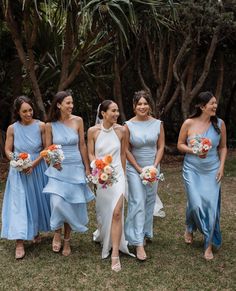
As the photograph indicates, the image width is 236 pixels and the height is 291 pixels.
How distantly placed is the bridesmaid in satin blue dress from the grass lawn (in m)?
0.32

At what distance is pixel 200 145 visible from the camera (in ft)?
16.6

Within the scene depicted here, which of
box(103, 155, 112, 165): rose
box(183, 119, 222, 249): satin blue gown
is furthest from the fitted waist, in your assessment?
box(183, 119, 222, 249): satin blue gown

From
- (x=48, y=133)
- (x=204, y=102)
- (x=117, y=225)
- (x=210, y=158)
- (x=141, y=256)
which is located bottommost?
(x=141, y=256)

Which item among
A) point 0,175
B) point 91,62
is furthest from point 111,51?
point 0,175

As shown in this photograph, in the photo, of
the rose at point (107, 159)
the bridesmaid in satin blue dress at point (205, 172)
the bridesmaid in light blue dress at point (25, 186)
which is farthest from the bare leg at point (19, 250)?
the bridesmaid in satin blue dress at point (205, 172)

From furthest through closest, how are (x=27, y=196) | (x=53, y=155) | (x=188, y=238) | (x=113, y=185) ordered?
(x=188, y=238) → (x=27, y=196) → (x=113, y=185) → (x=53, y=155)

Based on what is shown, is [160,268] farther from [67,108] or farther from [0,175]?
[0,175]

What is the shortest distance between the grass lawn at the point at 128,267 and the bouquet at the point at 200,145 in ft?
4.10

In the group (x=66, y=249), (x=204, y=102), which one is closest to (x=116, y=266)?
(x=66, y=249)

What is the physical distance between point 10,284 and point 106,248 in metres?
1.21

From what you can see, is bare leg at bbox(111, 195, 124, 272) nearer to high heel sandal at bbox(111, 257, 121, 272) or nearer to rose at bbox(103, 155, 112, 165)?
high heel sandal at bbox(111, 257, 121, 272)

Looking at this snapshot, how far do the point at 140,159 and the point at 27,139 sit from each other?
1.41 m

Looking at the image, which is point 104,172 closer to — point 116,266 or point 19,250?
point 116,266

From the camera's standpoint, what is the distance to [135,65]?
14398 millimetres
